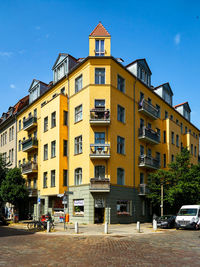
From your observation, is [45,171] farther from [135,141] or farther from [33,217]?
[135,141]

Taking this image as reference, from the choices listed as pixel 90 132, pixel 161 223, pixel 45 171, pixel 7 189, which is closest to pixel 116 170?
pixel 90 132

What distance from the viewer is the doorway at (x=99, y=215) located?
28.6 meters

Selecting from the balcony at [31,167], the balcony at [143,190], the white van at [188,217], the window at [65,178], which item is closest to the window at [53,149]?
the window at [65,178]

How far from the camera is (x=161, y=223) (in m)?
26.1

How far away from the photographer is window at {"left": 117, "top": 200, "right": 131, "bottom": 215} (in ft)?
98.1

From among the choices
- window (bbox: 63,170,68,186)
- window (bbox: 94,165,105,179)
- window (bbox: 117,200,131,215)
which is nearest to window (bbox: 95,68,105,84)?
window (bbox: 94,165,105,179)

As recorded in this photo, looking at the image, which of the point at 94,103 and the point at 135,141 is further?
the point at 135,141

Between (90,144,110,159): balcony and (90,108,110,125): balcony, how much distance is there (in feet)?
7.26

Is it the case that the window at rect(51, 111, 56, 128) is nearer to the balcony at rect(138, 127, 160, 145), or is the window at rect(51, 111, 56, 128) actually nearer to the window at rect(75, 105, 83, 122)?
the window at rect(75, 105, 83, 122)

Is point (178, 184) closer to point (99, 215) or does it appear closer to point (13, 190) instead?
point (99, 215)

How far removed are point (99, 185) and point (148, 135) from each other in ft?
32.6

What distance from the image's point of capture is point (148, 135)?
35.1 m

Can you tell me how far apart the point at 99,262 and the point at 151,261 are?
6.03 feet

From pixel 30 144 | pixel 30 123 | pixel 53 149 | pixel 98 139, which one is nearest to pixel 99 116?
pixel 98 139
